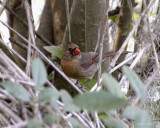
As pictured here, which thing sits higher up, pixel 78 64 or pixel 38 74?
pixel 38 74

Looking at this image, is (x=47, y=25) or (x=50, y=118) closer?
(x=50, y=118)

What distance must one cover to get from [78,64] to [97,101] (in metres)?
1.70

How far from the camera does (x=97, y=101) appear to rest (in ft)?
1.68

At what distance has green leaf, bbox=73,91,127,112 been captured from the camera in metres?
0.49

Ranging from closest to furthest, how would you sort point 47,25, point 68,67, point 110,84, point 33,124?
point 33,124 < point 110,84 < point 68,67 < point 47,25

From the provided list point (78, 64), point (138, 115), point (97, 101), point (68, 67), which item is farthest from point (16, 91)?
point (78, 64)

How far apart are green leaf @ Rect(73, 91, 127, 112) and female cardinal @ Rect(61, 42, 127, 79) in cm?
142

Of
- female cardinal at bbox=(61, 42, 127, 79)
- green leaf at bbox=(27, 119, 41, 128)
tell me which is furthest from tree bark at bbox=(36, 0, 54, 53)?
green leaf at bbox=(27, 119, 41, 128)

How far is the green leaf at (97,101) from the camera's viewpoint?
0.49 meters

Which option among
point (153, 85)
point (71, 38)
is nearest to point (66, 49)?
point (71, 38)

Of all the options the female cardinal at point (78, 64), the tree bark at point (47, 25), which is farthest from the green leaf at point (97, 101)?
the tree bark at point (47, 25)

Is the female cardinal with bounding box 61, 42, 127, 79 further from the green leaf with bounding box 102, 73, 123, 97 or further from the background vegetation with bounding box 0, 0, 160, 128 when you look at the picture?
the green leaf with bounding box 102, 73, 123, 97

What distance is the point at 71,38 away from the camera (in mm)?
1772

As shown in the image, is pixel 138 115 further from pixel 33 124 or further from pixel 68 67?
pixel 68 67
